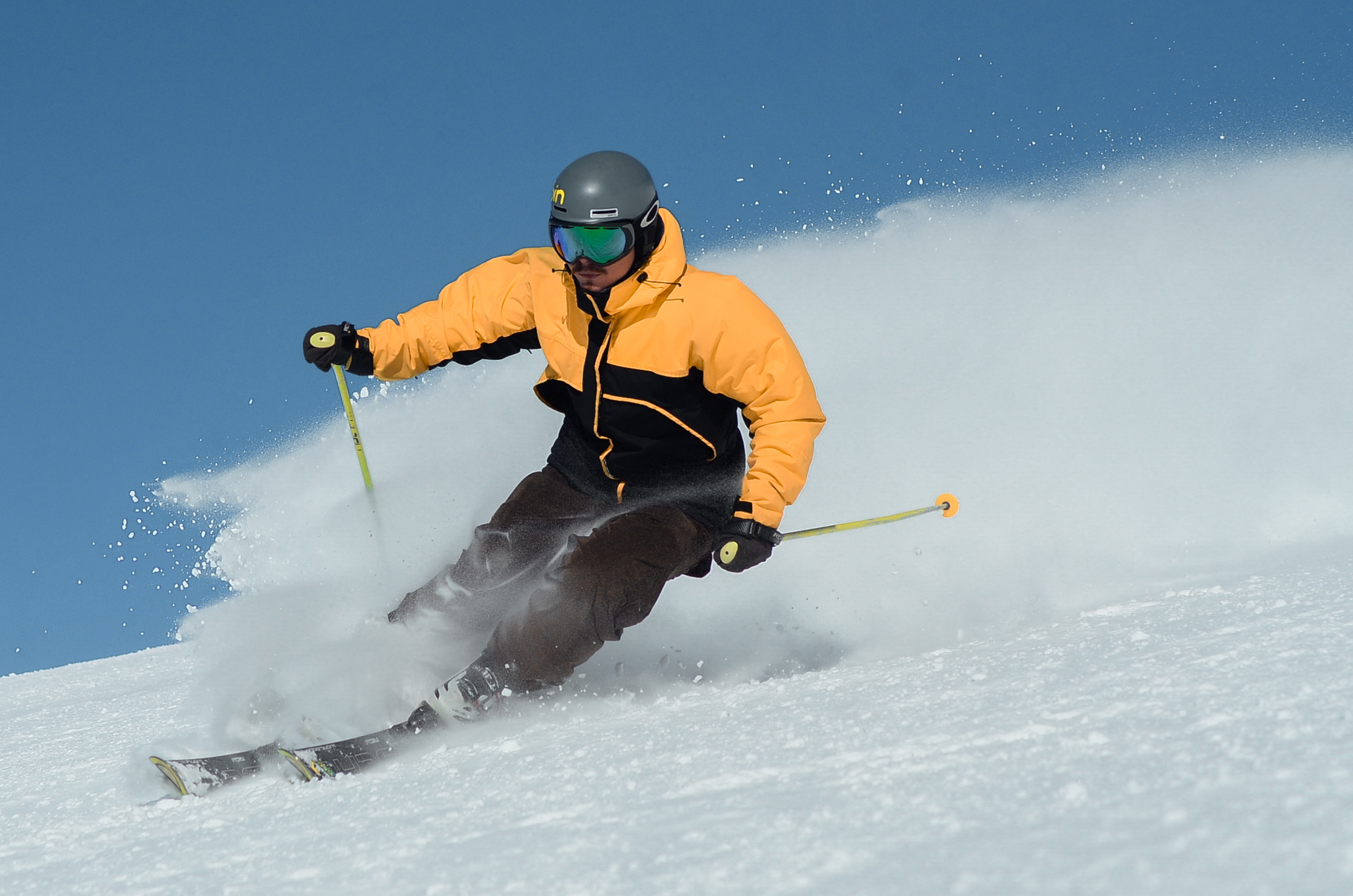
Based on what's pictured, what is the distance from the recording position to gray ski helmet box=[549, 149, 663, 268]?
10.7 ft

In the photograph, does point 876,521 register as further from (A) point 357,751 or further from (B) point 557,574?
(A) point 357,751

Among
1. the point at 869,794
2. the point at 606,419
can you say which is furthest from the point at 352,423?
the point at 869,794

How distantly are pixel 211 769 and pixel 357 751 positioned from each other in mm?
421

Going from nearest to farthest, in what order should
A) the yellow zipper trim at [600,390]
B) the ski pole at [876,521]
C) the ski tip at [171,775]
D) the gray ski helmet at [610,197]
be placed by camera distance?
the ski tip at [171,775]
the gray ski helmet at [610,197]
the yellow zipper trim at [600,390]
the ski pole at [876,521]

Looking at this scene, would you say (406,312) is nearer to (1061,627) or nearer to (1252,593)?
(1061,627)

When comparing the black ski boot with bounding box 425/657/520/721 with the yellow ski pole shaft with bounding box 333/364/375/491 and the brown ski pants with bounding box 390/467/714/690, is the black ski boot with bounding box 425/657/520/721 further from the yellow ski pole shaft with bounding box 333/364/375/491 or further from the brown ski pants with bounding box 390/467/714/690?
the yellow ski pole shaft with bounding box 333/364/375/491

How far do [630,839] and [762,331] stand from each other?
1949 mm

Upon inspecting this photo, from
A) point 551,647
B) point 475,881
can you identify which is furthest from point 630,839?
point 551,647

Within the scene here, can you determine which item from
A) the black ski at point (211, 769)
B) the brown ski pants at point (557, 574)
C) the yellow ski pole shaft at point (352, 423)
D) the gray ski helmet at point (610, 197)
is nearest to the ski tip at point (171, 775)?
the black ski at point (211, 769)

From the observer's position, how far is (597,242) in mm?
3273

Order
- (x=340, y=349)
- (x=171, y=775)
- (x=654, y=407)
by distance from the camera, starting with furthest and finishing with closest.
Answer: (x=340, y=349), (x=654, y=407), (x=171, y=775)

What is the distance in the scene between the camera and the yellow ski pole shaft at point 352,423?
3.83 metres

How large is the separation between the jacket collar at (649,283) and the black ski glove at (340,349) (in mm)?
1032

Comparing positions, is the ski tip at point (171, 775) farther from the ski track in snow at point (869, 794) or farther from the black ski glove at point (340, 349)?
the black ski glove at point (340, 349)
